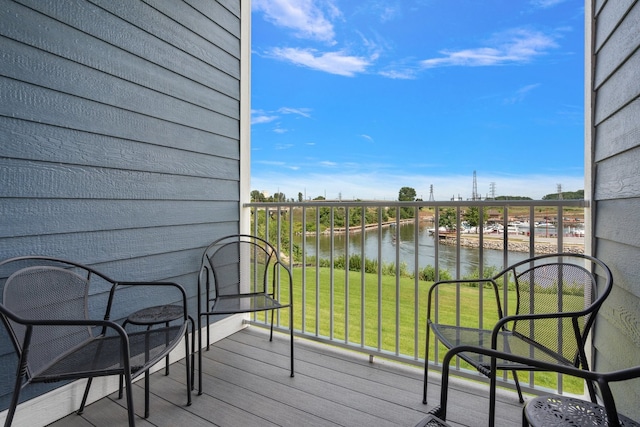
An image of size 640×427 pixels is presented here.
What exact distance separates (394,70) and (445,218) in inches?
248

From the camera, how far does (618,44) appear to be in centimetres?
124

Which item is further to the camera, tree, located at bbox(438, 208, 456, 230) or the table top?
tree, located at bbox(438, 208, 456, 230)

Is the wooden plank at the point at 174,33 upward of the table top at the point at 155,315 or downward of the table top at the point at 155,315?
upward

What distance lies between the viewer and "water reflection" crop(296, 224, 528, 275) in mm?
1810

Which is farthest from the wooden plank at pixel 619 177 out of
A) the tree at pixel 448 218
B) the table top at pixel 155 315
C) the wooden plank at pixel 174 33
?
the wooden plank at pixel 174 33

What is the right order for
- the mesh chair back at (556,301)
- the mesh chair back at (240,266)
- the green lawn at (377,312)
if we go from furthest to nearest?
the green lawn at (377,312) < the mesh chair back at (240,266) < the mesh chair back at (556,301)

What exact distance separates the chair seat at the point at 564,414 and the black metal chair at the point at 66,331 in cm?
128

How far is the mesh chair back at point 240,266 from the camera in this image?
2.25m

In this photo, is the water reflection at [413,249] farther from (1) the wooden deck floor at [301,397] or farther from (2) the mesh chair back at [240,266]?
(1) the wooden deck floor at [301,397]

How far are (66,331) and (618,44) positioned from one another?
8.88 ft

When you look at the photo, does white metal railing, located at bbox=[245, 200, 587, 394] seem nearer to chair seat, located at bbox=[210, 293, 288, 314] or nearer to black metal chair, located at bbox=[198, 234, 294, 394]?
black metal chair, located at bbox=[198, 234, 294, 394]

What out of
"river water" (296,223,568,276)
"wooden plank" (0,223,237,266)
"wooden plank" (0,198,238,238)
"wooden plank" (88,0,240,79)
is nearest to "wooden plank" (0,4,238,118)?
"wooden plank" (88,0,240,79)

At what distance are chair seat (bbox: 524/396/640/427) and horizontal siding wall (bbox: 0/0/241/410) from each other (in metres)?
2.00

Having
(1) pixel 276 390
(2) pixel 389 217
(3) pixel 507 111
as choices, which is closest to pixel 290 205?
(2) pixel 389 217
